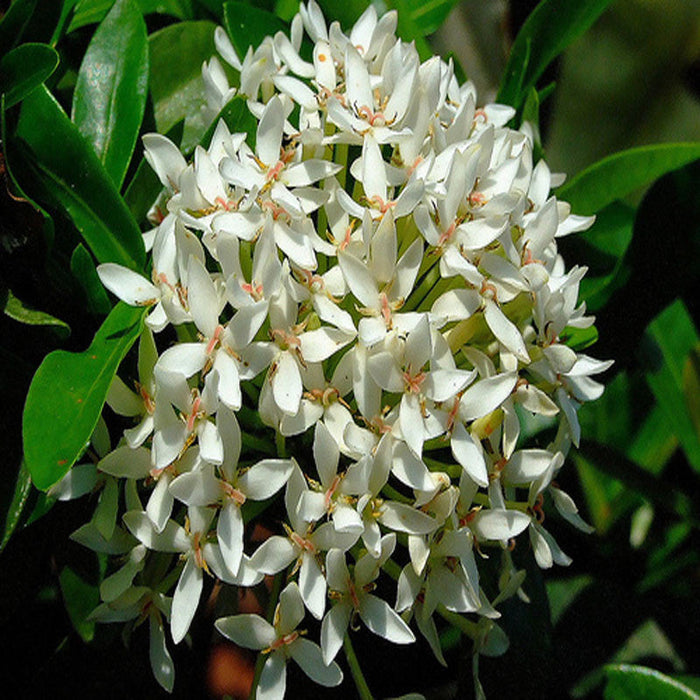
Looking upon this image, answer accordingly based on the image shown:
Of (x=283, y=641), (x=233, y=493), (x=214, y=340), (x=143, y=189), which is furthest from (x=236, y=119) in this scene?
(x=283, y=641)

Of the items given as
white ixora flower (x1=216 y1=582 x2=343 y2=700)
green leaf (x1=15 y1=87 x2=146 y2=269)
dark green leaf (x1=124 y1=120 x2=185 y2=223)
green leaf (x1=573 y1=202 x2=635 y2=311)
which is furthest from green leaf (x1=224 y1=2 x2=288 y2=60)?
white ixora flower (x1=216 y1=582 x2=343 y2=700)

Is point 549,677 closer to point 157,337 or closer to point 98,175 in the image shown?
point 157,337

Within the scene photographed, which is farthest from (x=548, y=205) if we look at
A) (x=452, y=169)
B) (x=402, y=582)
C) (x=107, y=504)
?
(x=107, y=504)

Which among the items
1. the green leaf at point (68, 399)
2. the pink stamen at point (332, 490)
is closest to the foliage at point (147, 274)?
the green leaf at point (68, 399)

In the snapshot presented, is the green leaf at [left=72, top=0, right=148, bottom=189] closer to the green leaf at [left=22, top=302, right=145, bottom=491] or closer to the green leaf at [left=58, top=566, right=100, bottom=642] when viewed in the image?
the green leaf at [left=22, top=302, right=145, bottom=491]

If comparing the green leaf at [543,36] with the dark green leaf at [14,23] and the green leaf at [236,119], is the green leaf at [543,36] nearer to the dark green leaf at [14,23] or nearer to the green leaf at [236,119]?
the green leaf at [236,119]

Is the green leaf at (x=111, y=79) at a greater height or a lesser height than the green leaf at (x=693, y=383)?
greater
